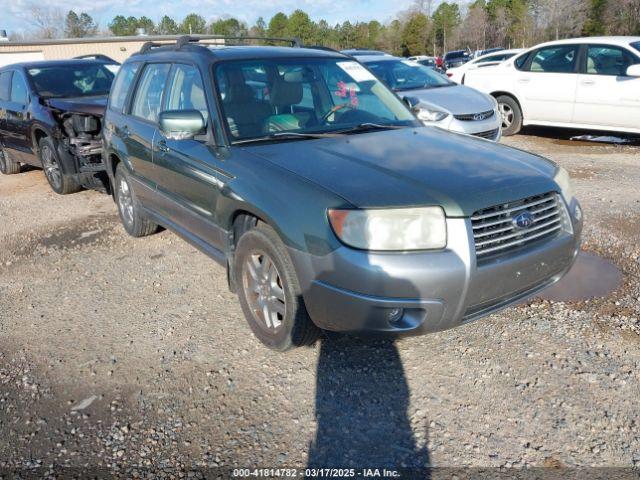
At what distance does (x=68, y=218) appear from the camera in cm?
632

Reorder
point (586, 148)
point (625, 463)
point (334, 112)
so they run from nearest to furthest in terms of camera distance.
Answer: point (625, 463) → point (334, 112) → point (586, 148)

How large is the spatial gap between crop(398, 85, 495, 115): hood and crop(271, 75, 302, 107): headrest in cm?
418

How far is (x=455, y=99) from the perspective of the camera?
7.88m

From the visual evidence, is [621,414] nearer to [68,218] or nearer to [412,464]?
[412,464]

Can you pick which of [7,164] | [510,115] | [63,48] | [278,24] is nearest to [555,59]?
[510,115]

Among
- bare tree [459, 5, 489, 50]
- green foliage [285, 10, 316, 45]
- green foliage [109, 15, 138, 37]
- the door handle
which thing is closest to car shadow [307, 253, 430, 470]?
the door handle

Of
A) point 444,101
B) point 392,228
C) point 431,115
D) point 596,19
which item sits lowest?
point 431,115

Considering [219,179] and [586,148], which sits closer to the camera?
[219,179]

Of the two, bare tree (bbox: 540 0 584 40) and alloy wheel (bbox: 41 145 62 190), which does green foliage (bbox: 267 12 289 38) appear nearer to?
bare tree (bbox: 540 0 584 40)

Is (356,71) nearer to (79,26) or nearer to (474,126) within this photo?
(474,126)

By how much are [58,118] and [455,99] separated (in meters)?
5.39

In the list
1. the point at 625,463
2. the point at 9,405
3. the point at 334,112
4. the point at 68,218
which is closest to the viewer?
the point at 625,463

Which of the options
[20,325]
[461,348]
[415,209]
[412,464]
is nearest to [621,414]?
[461,348]

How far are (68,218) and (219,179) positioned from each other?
149 inches
